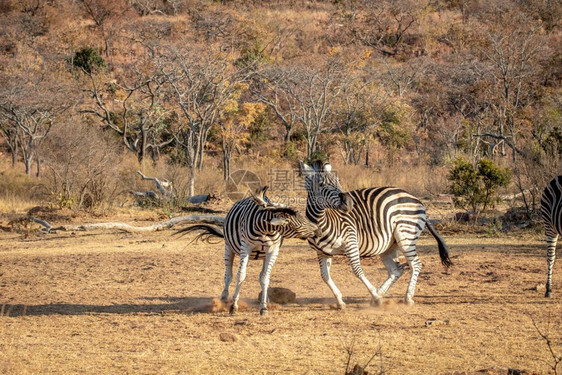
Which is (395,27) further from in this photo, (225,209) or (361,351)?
(361,351)

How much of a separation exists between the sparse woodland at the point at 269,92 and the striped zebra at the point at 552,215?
20.0 feet

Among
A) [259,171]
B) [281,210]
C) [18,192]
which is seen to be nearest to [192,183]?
[259,171]

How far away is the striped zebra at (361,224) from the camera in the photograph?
8258 mm

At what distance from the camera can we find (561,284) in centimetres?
947

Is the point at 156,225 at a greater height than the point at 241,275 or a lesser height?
lesser

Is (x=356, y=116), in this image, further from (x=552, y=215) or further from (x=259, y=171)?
(x=552, y=215)

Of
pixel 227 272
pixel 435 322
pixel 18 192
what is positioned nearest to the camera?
pixel 435 322

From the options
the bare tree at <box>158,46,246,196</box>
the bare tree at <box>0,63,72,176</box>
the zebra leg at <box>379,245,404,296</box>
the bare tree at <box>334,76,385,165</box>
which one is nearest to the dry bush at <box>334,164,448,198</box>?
the bare tree at <box>158,46,246,196</box>

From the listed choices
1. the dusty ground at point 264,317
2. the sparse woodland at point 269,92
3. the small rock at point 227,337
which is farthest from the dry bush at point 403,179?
the small rock at point 227,337

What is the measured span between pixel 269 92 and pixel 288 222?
1378 inches

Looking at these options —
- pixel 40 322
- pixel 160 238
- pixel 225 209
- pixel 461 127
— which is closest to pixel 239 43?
pixel 461 127

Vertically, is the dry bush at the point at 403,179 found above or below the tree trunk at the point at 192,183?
above

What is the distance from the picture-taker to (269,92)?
4247 centimetres

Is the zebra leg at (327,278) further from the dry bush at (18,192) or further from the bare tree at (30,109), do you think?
the bare tree at (30,109)
